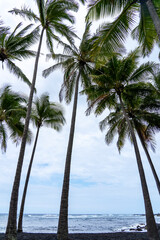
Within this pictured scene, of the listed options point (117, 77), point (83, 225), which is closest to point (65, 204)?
point (117, 77)

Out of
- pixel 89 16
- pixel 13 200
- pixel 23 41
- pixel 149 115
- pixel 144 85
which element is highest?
pixel 23 41

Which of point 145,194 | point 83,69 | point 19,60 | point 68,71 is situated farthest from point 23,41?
point 145,194

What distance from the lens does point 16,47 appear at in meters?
11.9

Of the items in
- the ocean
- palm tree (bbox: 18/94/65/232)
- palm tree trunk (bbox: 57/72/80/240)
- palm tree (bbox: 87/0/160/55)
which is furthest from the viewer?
the ocean

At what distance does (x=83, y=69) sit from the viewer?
13352 millimetres

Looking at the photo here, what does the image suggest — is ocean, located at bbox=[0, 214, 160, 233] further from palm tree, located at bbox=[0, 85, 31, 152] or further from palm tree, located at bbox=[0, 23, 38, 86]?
palm tree, located at bbox=[0, 23, 38, 86]

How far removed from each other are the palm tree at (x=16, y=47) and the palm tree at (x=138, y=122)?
23.2ft

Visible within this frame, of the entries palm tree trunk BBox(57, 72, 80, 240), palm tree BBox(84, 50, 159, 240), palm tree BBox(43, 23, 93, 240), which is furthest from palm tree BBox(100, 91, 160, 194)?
palm tree trunk BBox(57, 72, 80, 240)

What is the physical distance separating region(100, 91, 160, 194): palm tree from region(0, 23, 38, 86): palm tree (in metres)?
7.08

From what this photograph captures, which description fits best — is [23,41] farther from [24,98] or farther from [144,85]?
[144,85]

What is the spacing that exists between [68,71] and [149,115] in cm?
628

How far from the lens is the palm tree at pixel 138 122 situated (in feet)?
43.4

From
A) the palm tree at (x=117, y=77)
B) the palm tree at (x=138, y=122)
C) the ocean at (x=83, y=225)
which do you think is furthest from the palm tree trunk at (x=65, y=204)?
the ocean at (x=83, y=225)

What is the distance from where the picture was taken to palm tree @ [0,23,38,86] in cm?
1177
